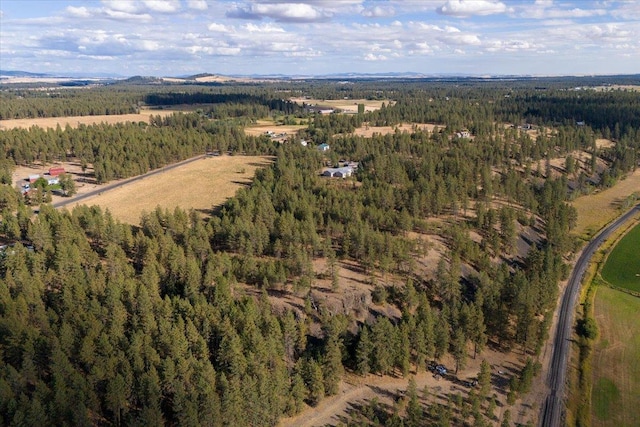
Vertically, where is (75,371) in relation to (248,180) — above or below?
below

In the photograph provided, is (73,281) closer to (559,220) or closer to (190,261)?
(190,261)

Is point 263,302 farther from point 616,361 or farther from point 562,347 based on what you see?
point 616,361

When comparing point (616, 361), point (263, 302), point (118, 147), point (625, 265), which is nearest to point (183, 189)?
point (118, 147)

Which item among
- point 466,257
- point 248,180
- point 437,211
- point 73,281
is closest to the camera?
point 73,281

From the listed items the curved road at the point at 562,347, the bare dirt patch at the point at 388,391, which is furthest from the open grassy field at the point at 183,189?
the curved road at the point at 562,347

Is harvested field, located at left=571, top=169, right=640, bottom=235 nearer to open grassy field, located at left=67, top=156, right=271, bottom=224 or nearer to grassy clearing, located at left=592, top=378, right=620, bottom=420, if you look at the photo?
grassy clearing, located at left=592, top=378, right=620, bottom=420

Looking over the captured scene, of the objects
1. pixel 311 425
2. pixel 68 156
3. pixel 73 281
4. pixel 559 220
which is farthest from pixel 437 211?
pixel 68 156
